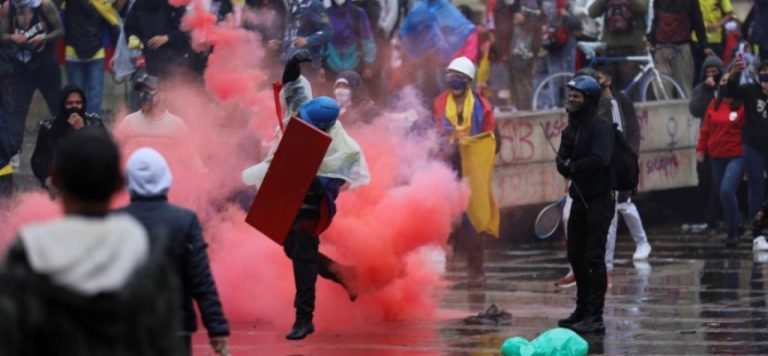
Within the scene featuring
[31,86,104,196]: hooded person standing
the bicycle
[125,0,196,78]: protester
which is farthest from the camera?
the bicycle

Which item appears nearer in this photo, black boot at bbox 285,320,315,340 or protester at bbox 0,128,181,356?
protester at bbox 0,128,181,356

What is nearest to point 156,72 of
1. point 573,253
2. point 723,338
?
point 573,253

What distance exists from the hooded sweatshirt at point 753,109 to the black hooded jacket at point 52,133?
747 centimetres

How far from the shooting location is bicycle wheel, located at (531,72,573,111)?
1977 cm

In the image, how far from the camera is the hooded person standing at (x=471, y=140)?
1451cm

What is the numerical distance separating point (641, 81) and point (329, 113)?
1024 cm

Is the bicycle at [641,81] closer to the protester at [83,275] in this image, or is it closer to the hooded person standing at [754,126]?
the hooded person standing at [754,126]

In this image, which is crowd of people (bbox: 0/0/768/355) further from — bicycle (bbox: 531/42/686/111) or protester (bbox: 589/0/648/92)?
bicycle (bbox: 531/42/686/111)

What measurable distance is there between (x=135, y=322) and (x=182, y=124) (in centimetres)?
840

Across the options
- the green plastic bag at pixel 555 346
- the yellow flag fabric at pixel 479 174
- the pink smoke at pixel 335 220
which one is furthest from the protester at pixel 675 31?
the green plastic bag at pixel 555 346

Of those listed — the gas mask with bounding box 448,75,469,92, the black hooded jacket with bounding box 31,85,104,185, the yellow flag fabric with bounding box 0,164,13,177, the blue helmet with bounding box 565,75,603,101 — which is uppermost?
the gas mask with bounding box 448,75,469,92

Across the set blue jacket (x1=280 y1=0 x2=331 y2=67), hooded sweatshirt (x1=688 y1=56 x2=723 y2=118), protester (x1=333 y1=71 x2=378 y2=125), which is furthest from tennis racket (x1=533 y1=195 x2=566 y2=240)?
hooded sweatshirt (x1=688 y1=56 x2=723 y2=118)

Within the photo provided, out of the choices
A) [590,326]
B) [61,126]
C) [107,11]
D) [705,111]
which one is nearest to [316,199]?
[590,326]

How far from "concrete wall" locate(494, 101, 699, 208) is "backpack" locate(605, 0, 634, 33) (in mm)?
1135
